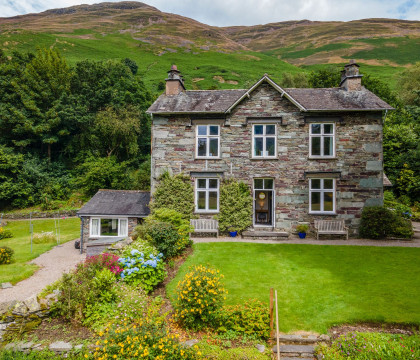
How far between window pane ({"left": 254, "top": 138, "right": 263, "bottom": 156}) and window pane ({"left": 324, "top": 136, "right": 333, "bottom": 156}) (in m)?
4.18

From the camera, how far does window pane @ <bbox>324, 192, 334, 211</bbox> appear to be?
1711cm

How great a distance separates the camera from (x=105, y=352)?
6.11m

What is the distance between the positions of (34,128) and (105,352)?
3998 cm

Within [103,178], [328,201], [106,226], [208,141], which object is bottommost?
[106,226]

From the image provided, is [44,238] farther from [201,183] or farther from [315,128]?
[315,128]

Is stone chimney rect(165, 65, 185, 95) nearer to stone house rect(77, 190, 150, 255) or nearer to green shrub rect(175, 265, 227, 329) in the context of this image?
stone house rect(77, 190, 150, 255)

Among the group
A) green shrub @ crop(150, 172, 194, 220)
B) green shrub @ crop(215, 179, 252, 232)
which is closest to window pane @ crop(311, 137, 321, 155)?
green shrub @ crop(215, 179, 252, 232)

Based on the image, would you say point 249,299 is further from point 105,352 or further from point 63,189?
point 63,189

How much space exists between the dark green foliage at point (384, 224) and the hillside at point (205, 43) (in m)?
49.2

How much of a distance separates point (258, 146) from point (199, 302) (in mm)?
12458

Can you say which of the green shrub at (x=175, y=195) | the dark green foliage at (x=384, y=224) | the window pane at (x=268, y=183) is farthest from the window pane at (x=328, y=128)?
the green shrub at (x=175, y=195)

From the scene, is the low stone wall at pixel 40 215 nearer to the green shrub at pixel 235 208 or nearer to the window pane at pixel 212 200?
the window pane at pixel 212 200

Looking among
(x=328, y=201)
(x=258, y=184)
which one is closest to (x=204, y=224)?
(x=258, y=184)

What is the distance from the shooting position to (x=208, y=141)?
58.7 feet
